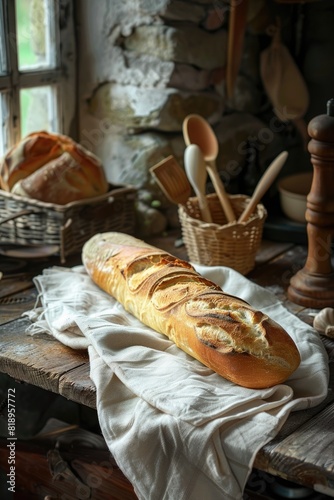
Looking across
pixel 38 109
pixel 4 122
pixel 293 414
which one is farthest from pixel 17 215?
pixel 293 414

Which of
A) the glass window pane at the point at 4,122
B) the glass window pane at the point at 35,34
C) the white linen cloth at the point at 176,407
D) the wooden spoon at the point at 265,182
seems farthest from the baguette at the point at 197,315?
the glass window pane at the point at 35,34

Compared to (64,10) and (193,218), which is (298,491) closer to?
(193,218)

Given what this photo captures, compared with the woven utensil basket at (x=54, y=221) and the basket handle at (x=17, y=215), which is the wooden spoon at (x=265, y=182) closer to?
the woven utensil basket at (x=54, y=221)

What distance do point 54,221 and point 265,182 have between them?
1.53ft

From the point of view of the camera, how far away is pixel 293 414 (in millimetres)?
1099

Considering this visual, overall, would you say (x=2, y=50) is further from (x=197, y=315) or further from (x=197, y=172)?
(x=197, y=315)

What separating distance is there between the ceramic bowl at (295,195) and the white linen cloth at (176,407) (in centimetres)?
63

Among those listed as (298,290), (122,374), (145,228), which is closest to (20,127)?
(145,228)

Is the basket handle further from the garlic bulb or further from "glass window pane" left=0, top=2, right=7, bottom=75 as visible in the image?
the garlic bulb

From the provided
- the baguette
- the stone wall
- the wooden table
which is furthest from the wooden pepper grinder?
the stone wall

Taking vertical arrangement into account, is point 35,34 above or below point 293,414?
above

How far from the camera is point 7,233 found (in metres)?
1.71

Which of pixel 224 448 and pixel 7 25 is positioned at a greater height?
pixel 7 25

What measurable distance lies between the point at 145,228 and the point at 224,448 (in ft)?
3.30
